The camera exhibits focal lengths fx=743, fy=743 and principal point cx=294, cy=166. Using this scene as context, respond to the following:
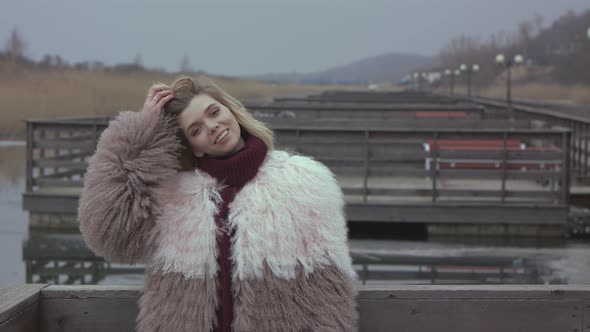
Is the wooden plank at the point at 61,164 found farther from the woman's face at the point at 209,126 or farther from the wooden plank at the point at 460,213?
the woman's face at the point at 209,126

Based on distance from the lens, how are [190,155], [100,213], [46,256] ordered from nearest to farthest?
[100,213], [190,155], [46,256]

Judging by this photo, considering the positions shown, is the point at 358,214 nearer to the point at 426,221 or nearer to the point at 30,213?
the point at 426,221

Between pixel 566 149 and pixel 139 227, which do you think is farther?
pixel 566 149

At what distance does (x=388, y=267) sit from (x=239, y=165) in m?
5.94

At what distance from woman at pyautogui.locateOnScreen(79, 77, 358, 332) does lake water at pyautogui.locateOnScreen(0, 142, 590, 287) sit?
15.3 ft

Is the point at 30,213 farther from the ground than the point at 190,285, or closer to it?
closer to it

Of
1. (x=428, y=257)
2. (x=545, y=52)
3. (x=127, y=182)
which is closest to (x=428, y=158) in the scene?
(x=428, y=257)

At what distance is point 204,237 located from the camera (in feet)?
7.10

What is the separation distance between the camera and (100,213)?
2135 mm

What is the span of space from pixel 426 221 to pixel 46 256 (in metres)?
4.83

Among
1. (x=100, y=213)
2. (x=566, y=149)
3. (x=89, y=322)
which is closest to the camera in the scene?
(x=100, y=213)

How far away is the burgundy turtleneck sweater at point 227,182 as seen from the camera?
84.8 inches

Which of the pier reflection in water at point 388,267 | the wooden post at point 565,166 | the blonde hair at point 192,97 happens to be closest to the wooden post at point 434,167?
the pier reflection in water at point 388,267

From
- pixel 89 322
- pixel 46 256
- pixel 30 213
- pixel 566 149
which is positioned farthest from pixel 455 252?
pixel 89 322
